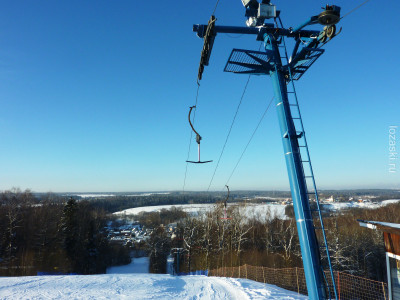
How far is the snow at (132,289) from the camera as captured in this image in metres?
8.92

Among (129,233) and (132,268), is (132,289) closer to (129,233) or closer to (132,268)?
(132,268)

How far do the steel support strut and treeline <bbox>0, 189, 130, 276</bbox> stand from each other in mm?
33666

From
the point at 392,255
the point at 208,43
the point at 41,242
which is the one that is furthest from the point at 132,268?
the point at 208,43

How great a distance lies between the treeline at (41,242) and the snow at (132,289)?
22.0 meters

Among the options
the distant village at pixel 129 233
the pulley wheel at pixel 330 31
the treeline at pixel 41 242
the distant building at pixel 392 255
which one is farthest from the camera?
the distant village at pixel 129 233

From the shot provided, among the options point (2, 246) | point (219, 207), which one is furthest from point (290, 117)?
point (2, 246)

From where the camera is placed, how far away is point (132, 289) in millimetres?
10094

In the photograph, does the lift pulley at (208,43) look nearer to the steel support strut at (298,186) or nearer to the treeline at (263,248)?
the steel support strut at (298,186)

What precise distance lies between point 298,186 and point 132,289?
929 centimetres

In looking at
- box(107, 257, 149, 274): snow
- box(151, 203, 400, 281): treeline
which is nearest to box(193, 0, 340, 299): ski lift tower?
box(151, 203, 400, 281): treeline

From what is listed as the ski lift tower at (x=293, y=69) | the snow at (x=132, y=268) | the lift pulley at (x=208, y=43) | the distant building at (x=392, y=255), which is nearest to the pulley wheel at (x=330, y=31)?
the ski lift tower at (x=293, y=69)

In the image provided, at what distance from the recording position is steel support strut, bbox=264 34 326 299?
163 inches

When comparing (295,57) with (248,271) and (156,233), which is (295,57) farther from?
(156,233)

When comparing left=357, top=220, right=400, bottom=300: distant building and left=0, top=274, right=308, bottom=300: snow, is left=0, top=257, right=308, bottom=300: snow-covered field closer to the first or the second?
left=0, top=274, right=308, bottom=300: snow
